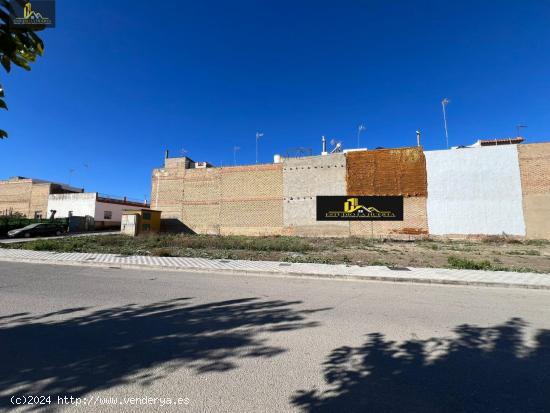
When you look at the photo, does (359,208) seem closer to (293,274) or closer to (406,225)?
(406,225)

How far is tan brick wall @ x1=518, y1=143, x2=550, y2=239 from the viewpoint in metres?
23.0

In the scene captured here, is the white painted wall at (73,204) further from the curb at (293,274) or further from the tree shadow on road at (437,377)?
the tree shadow on road at (437,377)

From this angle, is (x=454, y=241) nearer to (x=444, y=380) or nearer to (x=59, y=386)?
(x=444, y=380)

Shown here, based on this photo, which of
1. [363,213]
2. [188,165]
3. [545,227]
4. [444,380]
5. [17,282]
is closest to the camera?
[444,380]

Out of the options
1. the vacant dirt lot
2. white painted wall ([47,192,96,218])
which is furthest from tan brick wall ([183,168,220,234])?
white painted wall ([47,192,96,218])

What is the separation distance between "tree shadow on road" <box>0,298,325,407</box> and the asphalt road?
18 millimetres

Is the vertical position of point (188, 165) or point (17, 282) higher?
point (188, 165)

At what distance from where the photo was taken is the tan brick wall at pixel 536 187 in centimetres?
2302

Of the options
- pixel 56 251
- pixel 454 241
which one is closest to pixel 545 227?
pixel 454 241

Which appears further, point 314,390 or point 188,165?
point 188,165

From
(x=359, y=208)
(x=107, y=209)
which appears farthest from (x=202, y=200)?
(x=359, y=208)

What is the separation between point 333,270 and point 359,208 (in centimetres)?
1857

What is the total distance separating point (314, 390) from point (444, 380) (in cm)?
141

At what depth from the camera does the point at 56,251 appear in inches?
583
